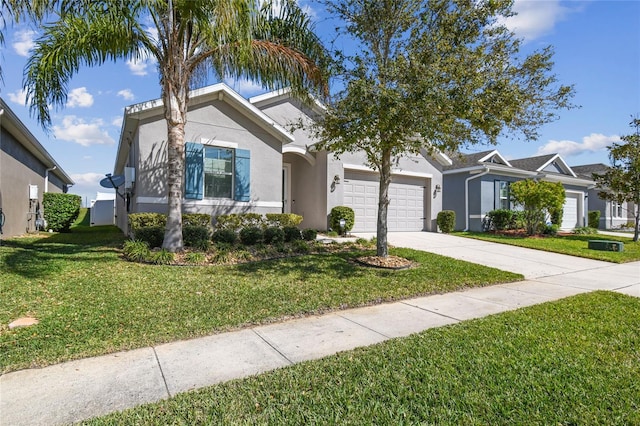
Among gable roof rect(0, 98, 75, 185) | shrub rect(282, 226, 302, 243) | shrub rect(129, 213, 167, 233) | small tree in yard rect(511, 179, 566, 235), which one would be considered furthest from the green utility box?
gable roof rect(0, 98, 75, 185)

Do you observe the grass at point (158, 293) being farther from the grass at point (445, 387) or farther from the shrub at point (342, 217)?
the shrub at point (342, 217)

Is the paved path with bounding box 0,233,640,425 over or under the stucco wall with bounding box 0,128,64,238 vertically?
under

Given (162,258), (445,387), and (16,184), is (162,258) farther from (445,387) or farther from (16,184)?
(16,184)

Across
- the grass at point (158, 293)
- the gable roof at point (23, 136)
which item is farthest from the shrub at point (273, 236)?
the gable roof at point (23, 136)

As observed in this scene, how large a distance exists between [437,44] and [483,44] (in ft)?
4.05

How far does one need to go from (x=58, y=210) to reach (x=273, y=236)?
469 inches

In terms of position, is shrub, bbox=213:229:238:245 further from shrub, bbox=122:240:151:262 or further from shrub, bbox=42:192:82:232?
shrub, bbox=42:192:82:232

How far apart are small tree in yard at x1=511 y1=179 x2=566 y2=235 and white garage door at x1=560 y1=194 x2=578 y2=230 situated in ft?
27.5

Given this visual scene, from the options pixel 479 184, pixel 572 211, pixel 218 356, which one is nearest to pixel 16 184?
pixel 218 356

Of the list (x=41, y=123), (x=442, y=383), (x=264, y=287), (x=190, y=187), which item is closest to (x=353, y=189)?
(x=190, y=187)

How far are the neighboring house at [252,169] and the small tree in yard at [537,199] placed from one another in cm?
400

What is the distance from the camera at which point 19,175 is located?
13.1 metres

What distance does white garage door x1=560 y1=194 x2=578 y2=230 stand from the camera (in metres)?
23.0

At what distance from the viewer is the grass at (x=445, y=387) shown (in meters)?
2.54
